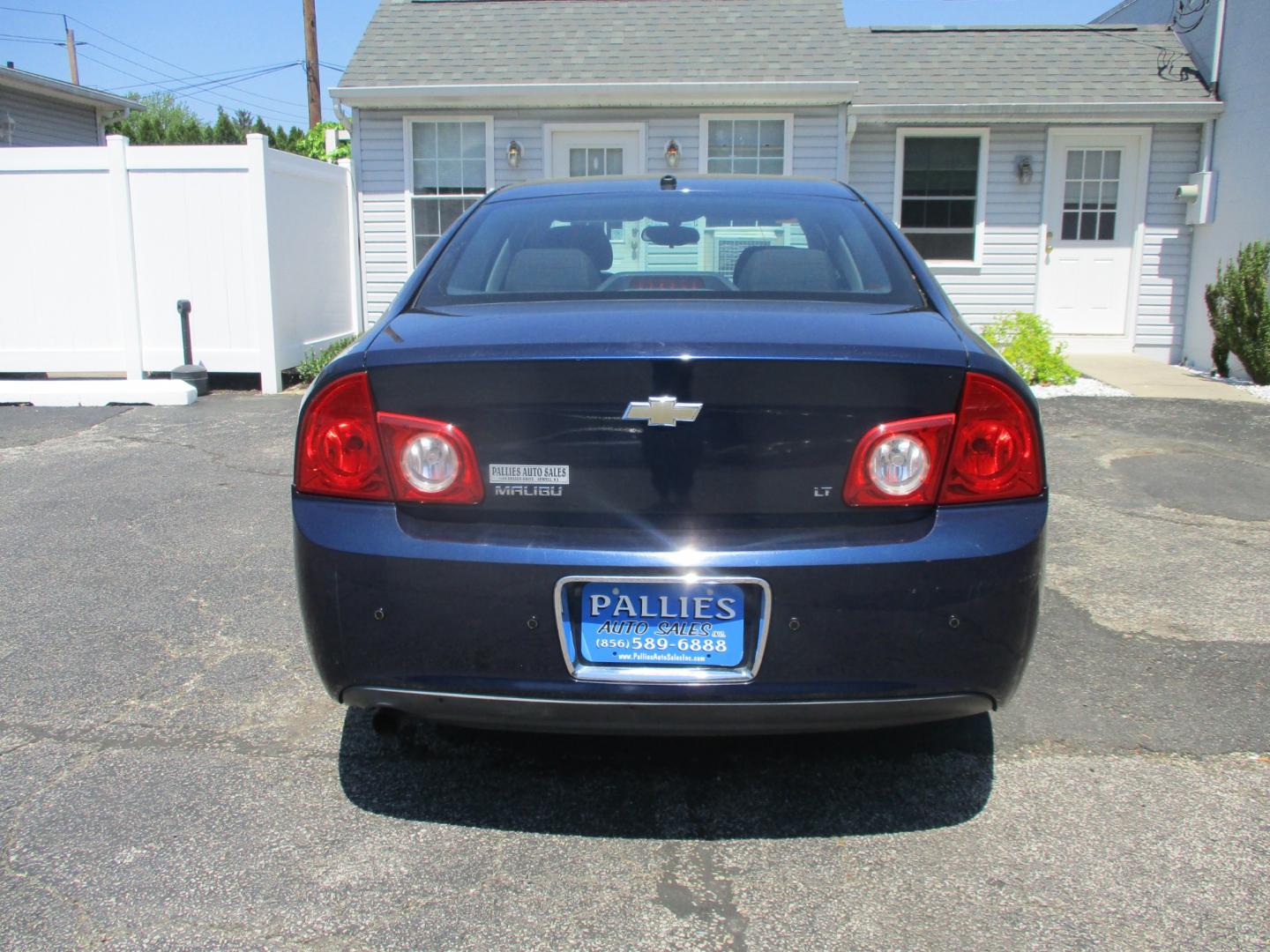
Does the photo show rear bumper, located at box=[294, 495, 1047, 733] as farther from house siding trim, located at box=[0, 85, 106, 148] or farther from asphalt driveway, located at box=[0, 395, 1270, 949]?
house siding trim, located at box=[0, 85, 106, 148]

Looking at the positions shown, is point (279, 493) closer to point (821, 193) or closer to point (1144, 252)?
point (821, 193)

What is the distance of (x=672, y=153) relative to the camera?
1171cm

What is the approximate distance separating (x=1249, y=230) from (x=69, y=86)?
716 inches

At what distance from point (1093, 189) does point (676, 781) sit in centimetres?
1125

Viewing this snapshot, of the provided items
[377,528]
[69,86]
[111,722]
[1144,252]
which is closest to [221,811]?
[111,722]

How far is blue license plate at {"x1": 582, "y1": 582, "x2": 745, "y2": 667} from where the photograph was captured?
2.31 metres

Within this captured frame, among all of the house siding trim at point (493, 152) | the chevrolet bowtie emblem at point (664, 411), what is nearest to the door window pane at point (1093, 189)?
the house siding trim at point (493, 152)

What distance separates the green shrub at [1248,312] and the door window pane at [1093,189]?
74.2 inches

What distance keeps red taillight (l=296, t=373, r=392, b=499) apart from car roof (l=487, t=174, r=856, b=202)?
137 centimetres

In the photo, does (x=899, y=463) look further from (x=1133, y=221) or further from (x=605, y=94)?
(x=1133, y=221)

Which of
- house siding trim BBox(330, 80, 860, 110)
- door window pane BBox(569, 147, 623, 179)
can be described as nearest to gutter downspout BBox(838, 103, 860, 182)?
house siding trim BBox(330, 80, 860, 110)

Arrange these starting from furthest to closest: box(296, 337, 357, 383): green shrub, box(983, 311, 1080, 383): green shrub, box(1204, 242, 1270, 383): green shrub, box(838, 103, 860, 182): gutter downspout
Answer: box(838, 103, 860, 182): gutter downspout → box(296, 337, 357, 383): green shrub → box(1204, 242, 1270, 383): green shrub → box(983, 311, 1080, 383): green shrub

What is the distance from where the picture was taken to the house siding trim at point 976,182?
39.3 ft

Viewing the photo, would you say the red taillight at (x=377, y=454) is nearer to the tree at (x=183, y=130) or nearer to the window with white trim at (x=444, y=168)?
the window with white trim at (x=444, y=168)
